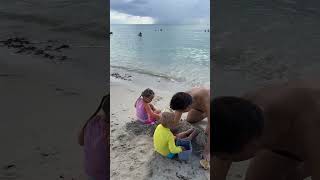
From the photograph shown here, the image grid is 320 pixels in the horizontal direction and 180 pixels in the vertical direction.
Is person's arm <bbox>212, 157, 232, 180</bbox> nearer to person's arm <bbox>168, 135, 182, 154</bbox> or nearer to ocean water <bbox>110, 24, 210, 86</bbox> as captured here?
person's arm <bbox>168, 135, 182, 154</bbox>

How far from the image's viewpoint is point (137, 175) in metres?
2.58

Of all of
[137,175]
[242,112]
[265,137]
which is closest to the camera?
[242,112]

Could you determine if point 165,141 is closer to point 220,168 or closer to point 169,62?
point 220,168

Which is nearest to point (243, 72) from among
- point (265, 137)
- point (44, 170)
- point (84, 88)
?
point (84, 88)

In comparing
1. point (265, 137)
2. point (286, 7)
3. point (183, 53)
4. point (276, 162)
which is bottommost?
point (276, 162)

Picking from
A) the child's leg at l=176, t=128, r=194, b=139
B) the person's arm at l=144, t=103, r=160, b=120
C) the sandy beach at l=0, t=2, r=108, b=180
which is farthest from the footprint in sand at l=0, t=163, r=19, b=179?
the person's arm at l=144, t=103, r=160, b=120

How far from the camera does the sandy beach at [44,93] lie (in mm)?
2426

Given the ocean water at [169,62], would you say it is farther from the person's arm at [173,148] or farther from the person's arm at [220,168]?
the person's arm at [220,168]

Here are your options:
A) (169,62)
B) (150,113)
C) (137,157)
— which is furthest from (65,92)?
(169,62)

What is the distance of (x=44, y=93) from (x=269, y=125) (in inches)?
117

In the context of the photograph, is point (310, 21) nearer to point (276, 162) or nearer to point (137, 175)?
point (137, 175)

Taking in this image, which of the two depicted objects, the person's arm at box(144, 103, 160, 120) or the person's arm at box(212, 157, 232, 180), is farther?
the person's arm at box(144, 103, 160, 120)

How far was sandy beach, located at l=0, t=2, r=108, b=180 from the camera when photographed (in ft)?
7.96

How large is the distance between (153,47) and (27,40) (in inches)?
210
